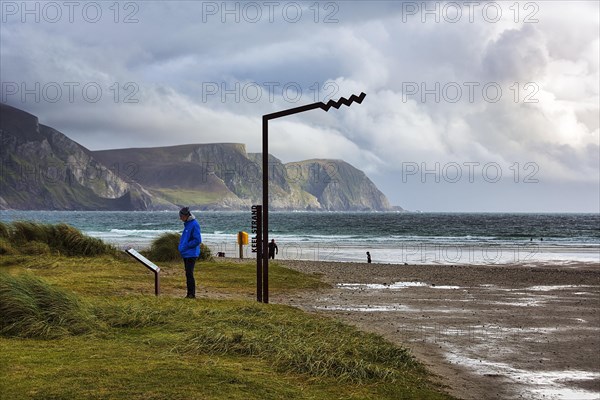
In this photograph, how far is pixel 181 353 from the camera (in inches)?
316

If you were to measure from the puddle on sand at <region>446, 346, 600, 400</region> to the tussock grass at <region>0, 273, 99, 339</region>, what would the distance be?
5687 mm

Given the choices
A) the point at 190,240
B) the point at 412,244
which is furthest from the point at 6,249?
the point at 412,244

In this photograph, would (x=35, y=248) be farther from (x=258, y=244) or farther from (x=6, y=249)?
(x=258, y=244)

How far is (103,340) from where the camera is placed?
8.68 metres

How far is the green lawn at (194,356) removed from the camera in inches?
252

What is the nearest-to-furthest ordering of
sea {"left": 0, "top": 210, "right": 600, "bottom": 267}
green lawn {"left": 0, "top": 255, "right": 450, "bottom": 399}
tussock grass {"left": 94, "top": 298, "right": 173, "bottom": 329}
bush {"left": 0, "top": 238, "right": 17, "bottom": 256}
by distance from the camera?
green lawn {"left": 0, "top": 255, "right": 450, "bottom": 399}
tussock grass {"left": 94, "top": 298, "right": 173, "bottom": 329}
bush {"left": 0, "top": 238, "right": 17, "bottom": 256}
sea {"left": 0, "top": 210, "right": 600, "bottom": 267}

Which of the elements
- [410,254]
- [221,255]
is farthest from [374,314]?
[410,254]

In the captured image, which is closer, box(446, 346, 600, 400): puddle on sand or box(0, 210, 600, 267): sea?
box(446, 346, 600, 400): puddle on sand

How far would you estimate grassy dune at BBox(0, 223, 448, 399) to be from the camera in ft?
21.1

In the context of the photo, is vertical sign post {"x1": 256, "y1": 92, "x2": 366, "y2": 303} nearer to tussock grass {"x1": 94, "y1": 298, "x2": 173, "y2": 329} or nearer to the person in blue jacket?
the person in blue jacket

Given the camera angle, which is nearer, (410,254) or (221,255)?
(221,255)

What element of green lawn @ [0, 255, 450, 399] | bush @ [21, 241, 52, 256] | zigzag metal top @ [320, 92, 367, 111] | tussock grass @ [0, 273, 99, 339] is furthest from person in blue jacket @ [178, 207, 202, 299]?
bush @ [21, 241, 52, 256]

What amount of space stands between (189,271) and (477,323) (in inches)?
250

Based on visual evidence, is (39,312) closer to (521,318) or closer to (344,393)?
(344,393)
